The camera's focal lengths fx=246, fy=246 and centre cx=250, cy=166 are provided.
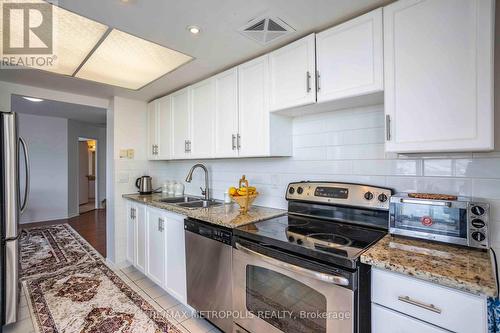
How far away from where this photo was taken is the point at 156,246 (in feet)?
8.22

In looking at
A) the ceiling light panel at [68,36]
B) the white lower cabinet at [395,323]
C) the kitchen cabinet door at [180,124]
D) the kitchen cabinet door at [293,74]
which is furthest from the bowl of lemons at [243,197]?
the ceiling light panel at [68,36]

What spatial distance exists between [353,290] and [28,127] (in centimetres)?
677

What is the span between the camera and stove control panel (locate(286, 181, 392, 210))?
61.2 inches

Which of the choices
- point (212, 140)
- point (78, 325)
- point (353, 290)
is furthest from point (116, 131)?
point (353, 290)

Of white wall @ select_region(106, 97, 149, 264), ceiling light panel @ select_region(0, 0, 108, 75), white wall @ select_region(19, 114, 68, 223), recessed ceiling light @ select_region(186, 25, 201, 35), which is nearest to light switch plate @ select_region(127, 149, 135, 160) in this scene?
white wall @ select_region(106, 97, 149, 264)

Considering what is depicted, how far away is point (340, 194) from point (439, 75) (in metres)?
0.88

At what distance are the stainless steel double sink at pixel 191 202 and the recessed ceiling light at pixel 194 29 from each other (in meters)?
1.60

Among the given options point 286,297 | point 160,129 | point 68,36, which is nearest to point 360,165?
point 286,297

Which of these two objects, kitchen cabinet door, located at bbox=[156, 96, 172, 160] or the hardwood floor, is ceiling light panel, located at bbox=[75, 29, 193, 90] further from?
the hardwood floor

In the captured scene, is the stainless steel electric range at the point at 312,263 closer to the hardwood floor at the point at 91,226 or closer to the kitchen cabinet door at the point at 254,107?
the kitchen cabinet door at the point at 254,107

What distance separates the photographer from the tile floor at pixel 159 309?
76.8 inches

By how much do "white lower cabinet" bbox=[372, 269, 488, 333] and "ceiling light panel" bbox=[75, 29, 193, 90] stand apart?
6.92 feet

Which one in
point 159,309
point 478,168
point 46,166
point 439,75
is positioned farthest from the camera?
point 46,166

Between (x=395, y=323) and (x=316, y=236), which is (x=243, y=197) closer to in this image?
(x=316, y=236)
